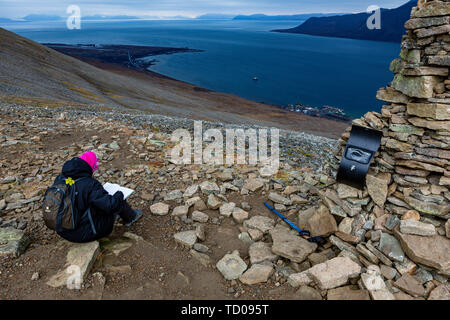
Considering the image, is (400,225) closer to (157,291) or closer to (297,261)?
(297,261)

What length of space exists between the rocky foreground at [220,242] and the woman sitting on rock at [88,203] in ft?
0.98

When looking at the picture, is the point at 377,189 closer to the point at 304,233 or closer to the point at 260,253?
the point at 304,233

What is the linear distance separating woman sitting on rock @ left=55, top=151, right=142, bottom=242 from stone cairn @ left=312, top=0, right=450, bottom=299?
4.48 m

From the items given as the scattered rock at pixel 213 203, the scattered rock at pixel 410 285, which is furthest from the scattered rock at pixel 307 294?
the scattered rock at pixel 213 203

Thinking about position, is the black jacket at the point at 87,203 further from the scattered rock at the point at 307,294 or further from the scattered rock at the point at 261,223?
the scattered rock at the point at 307,294

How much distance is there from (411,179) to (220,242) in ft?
13.4

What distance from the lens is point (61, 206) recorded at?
4.61m

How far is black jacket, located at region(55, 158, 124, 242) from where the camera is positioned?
187 inches

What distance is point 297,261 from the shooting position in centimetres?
535

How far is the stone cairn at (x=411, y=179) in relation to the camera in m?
4.76

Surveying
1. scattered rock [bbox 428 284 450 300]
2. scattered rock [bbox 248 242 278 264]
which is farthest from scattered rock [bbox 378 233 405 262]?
scattered rock [bbox 248 242 278 264]

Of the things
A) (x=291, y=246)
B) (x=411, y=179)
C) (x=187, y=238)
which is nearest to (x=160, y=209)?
(x=187, y=238)

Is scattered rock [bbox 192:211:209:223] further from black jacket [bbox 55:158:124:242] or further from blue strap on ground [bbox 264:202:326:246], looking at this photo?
black jacket [bbox 55:158:124:242]
